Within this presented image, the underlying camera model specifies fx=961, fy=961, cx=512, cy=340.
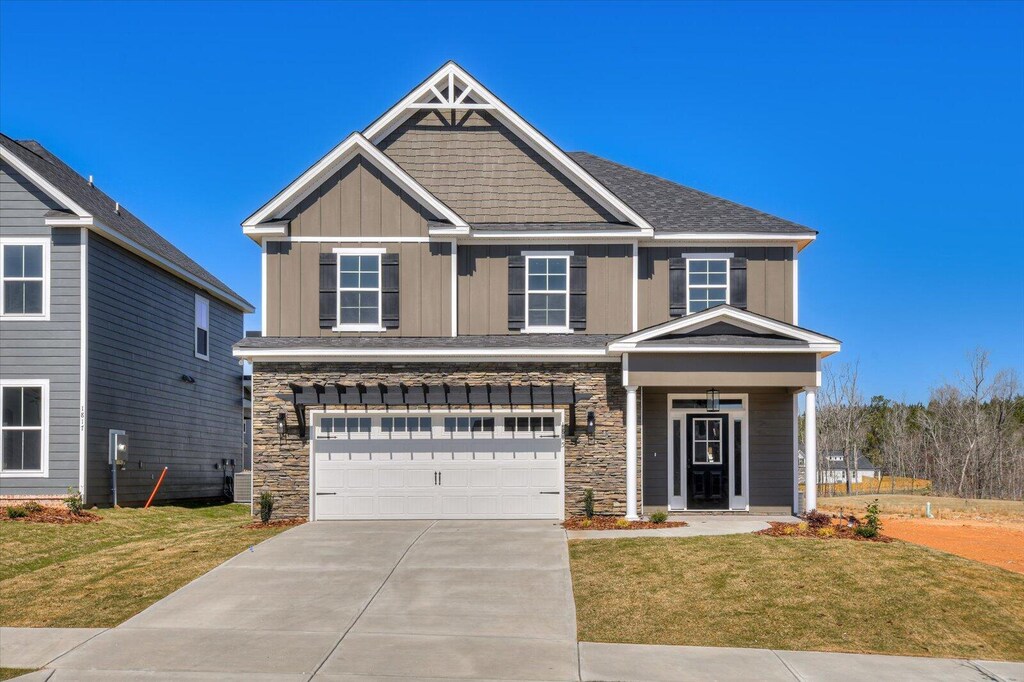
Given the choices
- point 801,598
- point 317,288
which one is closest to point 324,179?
point 317,288

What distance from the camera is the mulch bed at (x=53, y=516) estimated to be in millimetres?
18906

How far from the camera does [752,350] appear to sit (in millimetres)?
18578

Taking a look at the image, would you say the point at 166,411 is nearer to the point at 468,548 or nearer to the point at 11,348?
the point at 11,348

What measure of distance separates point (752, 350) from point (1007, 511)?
35.9ft

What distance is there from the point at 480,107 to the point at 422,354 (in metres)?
6.07

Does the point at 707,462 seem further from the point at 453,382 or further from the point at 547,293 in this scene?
the point at 453,382

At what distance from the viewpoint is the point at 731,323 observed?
62.5ft

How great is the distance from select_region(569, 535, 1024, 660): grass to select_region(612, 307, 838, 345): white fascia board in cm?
449

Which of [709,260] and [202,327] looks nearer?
[709,260]

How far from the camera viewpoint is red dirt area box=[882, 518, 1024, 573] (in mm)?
15591

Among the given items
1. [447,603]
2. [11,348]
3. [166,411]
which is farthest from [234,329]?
[447,603]

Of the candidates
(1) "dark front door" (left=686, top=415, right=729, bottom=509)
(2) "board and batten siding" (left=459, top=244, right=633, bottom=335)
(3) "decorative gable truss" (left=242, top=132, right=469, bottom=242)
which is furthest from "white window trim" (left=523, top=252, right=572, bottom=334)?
(1) "dark front door" (left=686, top=415, right=729, bottom=509)

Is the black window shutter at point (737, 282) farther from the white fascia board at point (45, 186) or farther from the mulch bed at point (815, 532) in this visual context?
the white fascia board at point (45, 186)

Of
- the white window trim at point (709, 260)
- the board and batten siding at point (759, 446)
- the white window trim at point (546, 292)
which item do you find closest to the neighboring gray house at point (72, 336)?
the white window trim at point (546, 292)
